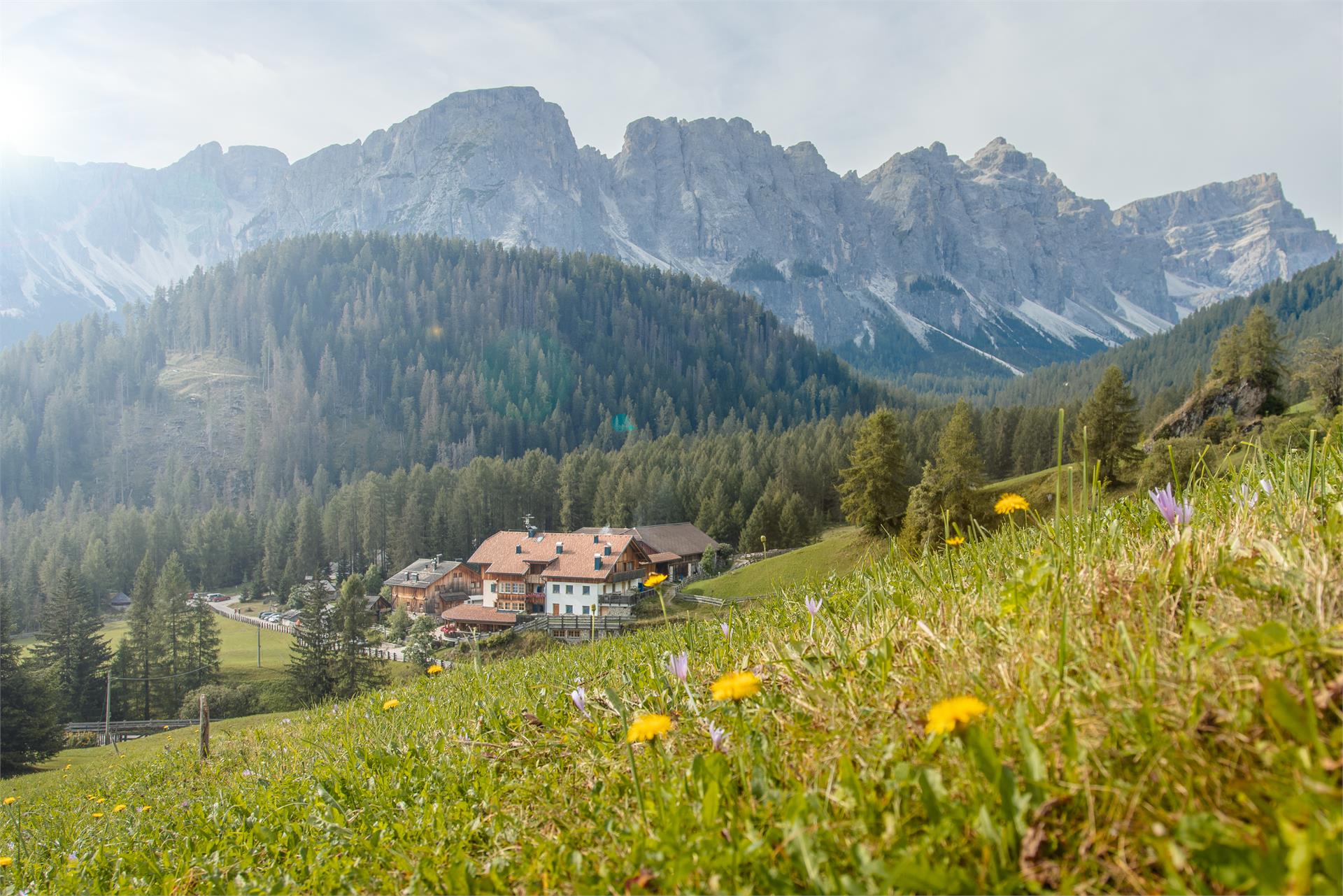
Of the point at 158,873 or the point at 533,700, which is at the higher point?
the point at 533,700

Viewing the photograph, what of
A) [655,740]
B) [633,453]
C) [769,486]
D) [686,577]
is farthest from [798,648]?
[633,453]

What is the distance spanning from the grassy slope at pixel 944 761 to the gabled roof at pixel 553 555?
5752cm

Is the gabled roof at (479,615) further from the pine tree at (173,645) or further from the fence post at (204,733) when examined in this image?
the fence post at (204,733)

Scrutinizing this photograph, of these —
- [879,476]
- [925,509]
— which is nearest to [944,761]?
[925,509]

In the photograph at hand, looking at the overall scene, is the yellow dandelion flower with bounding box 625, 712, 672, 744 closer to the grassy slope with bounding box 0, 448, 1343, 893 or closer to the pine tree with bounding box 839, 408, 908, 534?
the grassy slope with bounding box 0, 448, 1343, 893

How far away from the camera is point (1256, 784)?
1531 mm

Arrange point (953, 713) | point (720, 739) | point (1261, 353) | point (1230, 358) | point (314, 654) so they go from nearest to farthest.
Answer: point (953, 713), point (720, 739), point (314, 654), point (1261, 353), point (1230, 358)

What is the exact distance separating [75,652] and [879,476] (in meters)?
59.9

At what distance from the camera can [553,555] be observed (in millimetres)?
67812

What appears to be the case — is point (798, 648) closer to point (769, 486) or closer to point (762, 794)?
point (762, 794)

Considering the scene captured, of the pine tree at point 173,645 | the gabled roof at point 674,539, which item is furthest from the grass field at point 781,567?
the pine tree at point 173,645

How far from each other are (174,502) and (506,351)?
83.2 meters

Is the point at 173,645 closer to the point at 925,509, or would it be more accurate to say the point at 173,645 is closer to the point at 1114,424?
the point at 925,509

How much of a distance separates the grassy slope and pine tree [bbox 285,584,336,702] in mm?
44154
